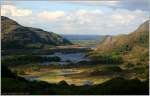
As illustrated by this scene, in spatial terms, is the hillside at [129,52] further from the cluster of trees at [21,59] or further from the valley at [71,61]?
the cluster of trees at [21,59]

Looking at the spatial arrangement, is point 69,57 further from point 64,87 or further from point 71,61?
point 64,87

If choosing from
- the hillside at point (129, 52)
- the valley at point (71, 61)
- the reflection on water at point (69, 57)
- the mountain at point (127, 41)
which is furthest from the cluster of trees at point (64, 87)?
the mountain at point (127, 41)

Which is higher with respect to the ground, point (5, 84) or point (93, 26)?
point (93, 26)

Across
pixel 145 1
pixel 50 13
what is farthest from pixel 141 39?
pixel 50 13

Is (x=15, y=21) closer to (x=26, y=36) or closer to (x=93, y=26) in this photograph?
(x=26, y=36)

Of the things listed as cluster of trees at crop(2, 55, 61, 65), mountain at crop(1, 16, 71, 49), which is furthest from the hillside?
cluster of trees at crop(2, 55, 61, 65)

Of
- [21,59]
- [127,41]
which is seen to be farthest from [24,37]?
[127,41]
